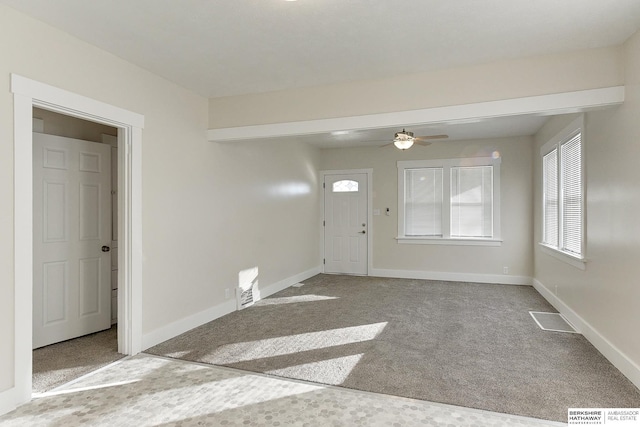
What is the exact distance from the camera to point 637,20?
8.49 feet

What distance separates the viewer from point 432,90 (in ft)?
11.5

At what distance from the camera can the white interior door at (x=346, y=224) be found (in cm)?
743

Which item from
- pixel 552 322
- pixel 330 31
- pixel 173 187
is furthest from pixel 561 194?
pixel 173 187

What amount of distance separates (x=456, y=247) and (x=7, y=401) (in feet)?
20.6

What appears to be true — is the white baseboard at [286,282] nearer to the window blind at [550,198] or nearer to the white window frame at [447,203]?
the white window frame at [447,203]

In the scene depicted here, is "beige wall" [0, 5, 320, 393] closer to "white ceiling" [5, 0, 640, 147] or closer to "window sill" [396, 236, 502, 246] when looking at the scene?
"white ceiling" [5, 0, 640, 147]

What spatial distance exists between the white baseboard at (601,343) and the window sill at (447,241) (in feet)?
5.28

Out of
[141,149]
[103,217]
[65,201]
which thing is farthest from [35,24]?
[103,217]

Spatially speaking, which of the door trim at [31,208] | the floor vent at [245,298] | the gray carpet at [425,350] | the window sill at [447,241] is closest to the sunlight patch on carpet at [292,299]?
the gray carpet at [425,350]

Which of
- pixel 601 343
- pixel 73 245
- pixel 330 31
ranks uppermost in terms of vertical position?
pixel 330 31

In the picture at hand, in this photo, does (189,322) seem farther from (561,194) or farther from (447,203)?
(447,203)

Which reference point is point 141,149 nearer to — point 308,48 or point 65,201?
point 65,201

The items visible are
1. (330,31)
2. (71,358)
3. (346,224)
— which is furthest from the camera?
(346,224)

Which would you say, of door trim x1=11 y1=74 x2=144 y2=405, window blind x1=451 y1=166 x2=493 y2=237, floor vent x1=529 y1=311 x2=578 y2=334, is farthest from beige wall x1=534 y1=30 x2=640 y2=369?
door trim x1=11 y1=74 x2=144 y2=405
